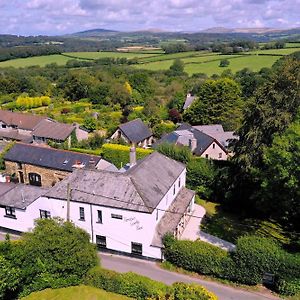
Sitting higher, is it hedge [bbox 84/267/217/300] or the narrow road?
hedge [bbox 84/267/217/300]

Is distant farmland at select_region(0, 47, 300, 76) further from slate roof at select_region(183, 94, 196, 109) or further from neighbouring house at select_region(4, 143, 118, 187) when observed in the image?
neighbouring house at select_region(4, 143, 118, 187)

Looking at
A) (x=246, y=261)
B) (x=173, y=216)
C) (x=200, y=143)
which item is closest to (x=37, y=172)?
(x=173, y=216)

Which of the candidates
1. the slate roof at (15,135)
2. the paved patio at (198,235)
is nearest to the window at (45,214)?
the paved patio at (198,235)

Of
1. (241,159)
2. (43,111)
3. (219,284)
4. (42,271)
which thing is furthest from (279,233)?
(43,111)

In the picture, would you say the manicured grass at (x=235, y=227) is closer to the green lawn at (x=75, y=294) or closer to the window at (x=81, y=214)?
the window at (x=81, y=214)

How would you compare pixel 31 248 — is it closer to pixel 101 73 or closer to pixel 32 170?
pixel 32 170

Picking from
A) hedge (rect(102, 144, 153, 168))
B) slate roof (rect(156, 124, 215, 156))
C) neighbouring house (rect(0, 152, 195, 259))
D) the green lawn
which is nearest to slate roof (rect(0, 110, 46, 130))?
hedge (rect(102, 144, 153, 168))
